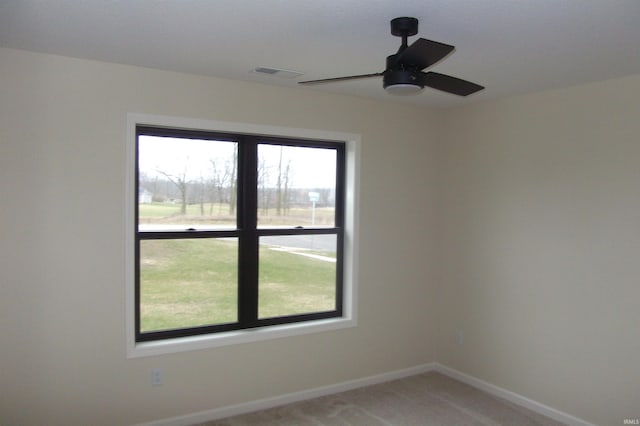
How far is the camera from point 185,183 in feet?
11.5

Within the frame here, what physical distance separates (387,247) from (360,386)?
124 cm

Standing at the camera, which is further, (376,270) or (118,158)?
(376,270)

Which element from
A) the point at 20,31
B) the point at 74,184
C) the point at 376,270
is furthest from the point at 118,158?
the point at 376,270

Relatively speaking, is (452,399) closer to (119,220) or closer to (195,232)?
(195,232)

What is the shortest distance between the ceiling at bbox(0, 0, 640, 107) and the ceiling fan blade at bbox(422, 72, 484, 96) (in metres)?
0.27

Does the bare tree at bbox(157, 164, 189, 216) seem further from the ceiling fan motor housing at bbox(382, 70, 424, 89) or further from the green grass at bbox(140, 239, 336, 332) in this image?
the ceiling fan motor housing at bbox(382, 70, 424, 89)

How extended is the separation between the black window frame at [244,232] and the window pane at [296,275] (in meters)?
0.05

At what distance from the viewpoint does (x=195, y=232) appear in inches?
138

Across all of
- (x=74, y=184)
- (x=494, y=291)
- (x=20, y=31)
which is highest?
(x=20, y=31)

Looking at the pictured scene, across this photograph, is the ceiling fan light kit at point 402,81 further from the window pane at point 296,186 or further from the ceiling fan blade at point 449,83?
the window pane at point 296,186

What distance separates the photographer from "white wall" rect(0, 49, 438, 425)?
9.29 ft

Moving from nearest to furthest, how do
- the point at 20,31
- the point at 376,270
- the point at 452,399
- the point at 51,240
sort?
the point at 20,31
the point at 51,240
the point at 452,399
the point at 376,270

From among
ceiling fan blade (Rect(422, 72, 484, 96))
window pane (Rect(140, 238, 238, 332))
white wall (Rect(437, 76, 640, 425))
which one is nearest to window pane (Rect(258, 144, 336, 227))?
window pane (Rect(140, 238, 238, 332))

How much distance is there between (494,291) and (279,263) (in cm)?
187
